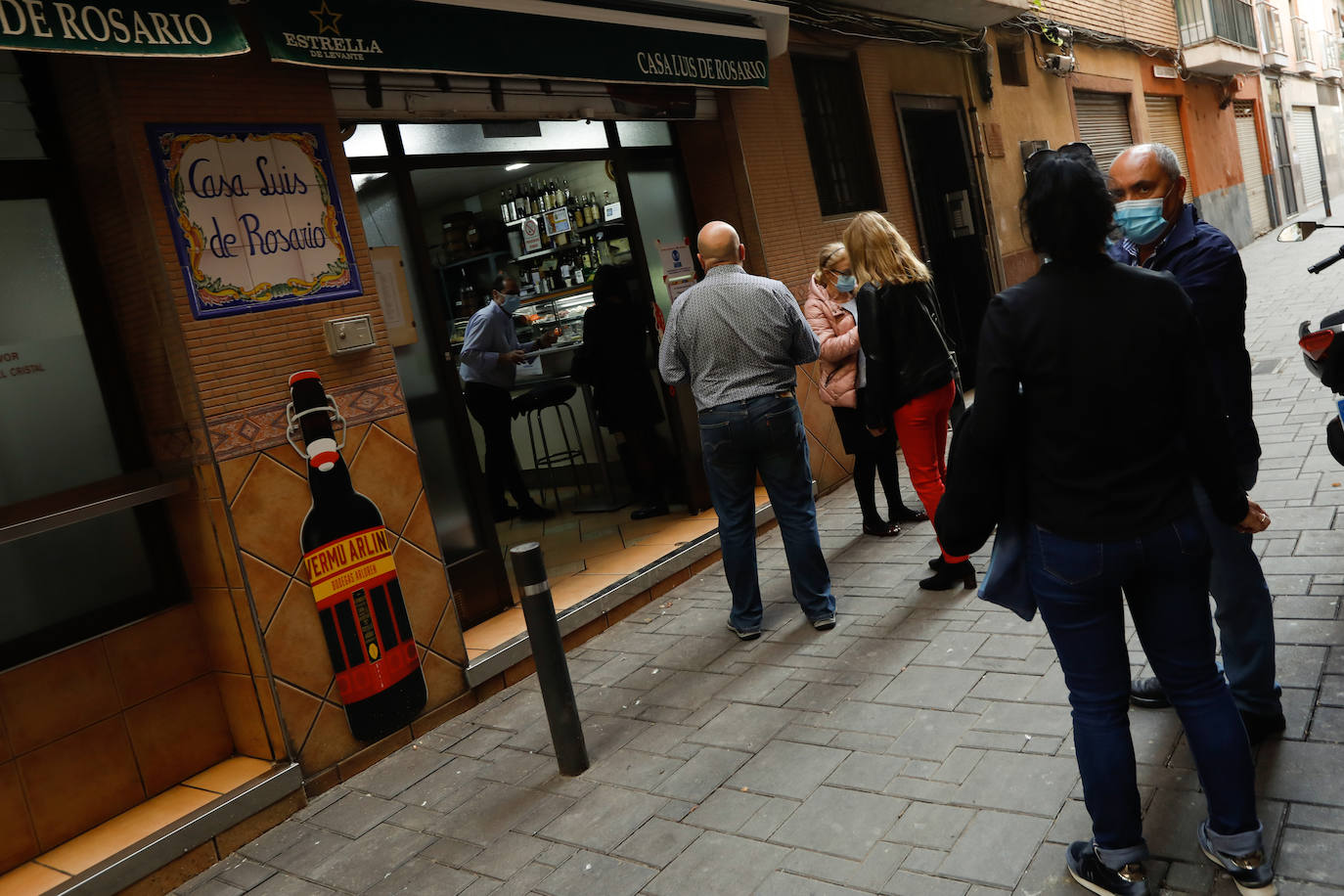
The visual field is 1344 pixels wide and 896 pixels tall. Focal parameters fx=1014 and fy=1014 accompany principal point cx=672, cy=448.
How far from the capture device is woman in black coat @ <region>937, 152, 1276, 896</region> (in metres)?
2.32

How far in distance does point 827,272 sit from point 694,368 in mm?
1589

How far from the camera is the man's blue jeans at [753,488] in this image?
4855 mm

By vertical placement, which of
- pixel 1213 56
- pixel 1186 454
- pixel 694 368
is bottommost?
pixel 1186 454

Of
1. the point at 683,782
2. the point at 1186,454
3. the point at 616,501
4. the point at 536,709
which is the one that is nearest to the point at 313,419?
the point at 536,709

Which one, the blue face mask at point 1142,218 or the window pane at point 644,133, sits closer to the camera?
the blue face mask at point 1142,218

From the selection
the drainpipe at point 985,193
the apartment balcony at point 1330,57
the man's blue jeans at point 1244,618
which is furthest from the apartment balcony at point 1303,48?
the man's blue jeans at point 1244,618

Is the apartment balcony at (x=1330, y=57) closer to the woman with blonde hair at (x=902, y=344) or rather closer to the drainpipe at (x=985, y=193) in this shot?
the drainpipe at (x=985, y=193)

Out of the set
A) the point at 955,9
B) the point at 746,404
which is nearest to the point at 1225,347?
the point at 746,404

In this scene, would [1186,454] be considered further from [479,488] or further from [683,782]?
[479,488]

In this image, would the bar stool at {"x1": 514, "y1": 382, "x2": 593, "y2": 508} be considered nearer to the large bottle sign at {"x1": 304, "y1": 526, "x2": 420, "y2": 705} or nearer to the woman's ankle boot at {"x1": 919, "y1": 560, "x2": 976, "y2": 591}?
the large bottle sign at {"x1": 304, "y1": 526, "x2": 420, "y2": 705}

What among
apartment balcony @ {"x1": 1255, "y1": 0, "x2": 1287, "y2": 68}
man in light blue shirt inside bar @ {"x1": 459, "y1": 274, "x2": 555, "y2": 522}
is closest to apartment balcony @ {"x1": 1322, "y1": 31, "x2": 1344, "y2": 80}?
apartment balcony @ {"x1": 1255, "y1": 0, "x2": 1287, "y2": 68}

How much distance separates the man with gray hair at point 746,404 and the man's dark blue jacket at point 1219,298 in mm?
2060

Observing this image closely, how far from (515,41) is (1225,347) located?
391 centimetres

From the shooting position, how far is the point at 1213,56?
1936 centimetres
